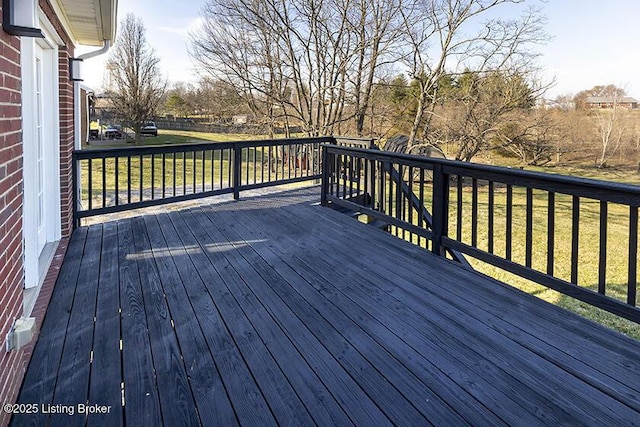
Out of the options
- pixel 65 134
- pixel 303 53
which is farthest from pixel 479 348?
pixel 303 53

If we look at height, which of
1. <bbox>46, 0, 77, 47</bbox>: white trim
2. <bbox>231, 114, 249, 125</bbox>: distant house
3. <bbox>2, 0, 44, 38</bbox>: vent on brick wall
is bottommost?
<bbox>2, 0, 44, 38</bbox>: vent on brick wall

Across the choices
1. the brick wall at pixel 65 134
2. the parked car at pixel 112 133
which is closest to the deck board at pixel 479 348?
the brick wall at pixel 65 134

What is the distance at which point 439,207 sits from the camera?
3.47 meters

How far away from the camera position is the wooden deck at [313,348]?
1.59m

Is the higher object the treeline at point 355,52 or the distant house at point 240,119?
the treeline at point 355,52

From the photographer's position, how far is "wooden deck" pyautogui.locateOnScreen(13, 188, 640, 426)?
5.23 feet

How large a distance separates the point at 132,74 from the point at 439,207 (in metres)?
18.9

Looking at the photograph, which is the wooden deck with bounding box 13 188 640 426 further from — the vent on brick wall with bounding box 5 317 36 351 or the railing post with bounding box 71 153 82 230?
the railing post with bounding box 71 153 82 230

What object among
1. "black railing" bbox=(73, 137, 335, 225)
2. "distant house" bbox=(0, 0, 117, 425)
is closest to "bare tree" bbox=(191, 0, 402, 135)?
"black railing" bbox=(73, 137, 335, 225)

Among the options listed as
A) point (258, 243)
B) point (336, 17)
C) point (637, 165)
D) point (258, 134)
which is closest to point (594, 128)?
point (637, 165)

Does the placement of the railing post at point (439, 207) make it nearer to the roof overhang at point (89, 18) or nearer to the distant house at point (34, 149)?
the distant house at point (34, 149)

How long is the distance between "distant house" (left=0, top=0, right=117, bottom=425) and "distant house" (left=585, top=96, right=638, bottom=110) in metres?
16.9

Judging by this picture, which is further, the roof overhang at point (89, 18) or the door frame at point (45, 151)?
the roof overhang at point (89, 18)

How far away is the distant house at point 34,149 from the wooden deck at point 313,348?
0.22 meters
